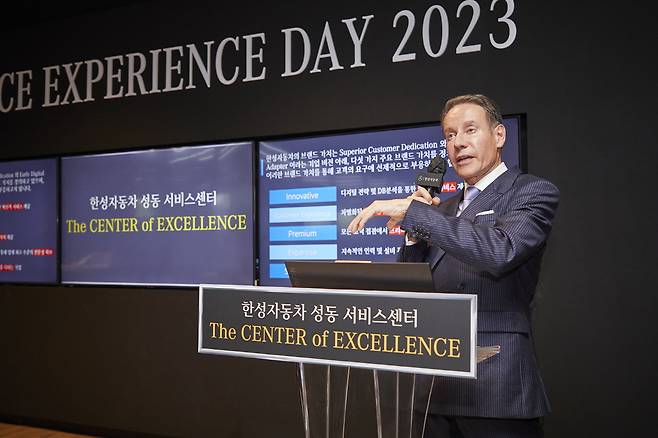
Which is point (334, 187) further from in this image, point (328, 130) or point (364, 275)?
point (364, 275)

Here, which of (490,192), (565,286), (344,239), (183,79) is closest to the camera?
(490,192)

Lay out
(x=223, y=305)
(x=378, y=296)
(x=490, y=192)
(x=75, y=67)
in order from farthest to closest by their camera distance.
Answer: (x=75, y=67) → (x=490, y=192) → (x=223, y=305) → (x=378, y=296)

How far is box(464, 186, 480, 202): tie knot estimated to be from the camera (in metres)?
1.70

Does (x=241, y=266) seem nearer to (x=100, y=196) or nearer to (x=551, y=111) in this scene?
(x=100, y=196)

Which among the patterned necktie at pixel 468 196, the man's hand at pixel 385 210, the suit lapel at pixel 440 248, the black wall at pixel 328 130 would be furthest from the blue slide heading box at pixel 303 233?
the man's hand at pixel 385 210

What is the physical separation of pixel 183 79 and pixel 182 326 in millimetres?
1490

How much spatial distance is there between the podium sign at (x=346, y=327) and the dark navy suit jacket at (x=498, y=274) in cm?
18

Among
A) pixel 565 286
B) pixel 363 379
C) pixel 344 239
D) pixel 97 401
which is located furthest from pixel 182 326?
pixel 363 379

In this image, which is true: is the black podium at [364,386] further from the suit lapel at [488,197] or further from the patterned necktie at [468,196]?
the patterned necktie at [468,196]

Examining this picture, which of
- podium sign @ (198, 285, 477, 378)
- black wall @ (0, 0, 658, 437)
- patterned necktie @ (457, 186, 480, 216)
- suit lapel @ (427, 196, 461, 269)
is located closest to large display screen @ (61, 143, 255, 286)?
black wall @ (0, 0, 658, 437)

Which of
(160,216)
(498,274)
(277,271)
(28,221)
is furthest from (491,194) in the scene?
(28,221)

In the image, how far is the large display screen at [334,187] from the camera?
3.14 metres

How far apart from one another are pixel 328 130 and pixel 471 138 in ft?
5.91

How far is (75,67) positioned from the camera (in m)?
4.10
